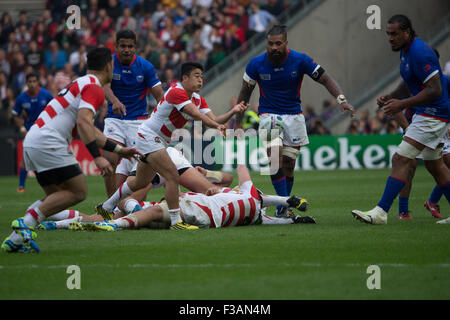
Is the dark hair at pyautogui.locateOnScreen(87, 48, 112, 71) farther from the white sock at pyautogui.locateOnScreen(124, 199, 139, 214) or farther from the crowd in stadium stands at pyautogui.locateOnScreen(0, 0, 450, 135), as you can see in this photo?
the crowd in stadium stands at pyautogui.locateOnScreen(0, 0, 450, 135)

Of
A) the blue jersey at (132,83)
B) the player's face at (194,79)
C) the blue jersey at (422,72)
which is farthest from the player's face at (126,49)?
the blue jersey at (422,72)

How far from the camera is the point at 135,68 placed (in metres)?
11.4

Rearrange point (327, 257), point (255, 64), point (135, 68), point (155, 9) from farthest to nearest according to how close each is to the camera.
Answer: point (155, 9) < point (135, 68) < point (255, 64) < point (327, 257)

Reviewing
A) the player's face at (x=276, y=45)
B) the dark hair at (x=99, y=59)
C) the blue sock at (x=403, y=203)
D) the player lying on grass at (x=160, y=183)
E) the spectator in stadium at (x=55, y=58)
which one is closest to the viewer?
the dark hair at (x=99, y=59)

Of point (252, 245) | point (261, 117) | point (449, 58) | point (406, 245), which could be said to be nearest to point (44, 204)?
point (252, 245)

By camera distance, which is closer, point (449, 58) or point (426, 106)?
point (426, 106)

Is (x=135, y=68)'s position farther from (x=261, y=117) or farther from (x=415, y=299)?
(x=415, y=299)

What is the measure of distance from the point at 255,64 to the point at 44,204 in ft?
14.6

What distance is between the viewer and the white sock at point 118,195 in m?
9.83

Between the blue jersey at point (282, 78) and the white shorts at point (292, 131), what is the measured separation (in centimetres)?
11

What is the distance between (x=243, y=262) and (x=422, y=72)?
3.67 metres

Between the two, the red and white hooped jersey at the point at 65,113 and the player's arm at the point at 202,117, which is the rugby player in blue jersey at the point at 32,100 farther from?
the red and white hooped jersey at the point at 65,113

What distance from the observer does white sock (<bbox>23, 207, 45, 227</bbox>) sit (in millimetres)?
7258

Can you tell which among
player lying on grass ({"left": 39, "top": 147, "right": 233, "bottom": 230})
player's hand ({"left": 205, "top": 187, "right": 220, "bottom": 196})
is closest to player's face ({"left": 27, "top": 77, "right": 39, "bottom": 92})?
player lying on grass ({"left": 39, "top": 147, "right": 233, "bottom": 230})
